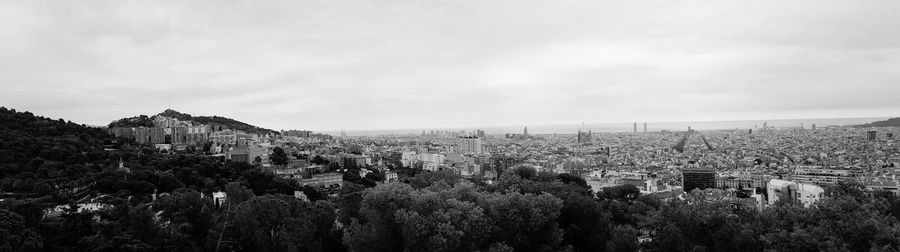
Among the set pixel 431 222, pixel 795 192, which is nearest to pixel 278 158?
pixel 795 192

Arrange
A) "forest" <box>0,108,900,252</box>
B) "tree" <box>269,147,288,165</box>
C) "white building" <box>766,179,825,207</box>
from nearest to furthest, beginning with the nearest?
"forest" <box>0,108,900,252</box>, "white building" <box>766,179,825,207</box>, "tree" <box>269,147,288,165</box>

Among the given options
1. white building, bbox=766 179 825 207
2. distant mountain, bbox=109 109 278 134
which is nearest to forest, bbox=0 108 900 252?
white building, bbox=766 179 825 207

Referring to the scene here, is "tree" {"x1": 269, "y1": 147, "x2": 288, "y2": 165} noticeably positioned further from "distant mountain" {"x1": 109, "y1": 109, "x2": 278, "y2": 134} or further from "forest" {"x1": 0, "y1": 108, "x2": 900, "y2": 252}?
"forest" {"x1": 0, "y1": 108, "x2": 900, "y2": 252}

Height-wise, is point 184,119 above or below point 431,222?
above

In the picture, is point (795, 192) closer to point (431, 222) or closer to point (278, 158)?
point (431, 222)

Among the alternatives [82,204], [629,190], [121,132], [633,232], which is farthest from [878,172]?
[121,132]

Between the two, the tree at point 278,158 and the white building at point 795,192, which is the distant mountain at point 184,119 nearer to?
the tree at point 278,158

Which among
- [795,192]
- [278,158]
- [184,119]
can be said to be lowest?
[795,192]

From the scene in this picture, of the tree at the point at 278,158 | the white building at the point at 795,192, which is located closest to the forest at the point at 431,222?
the white building at the point at 795,192
